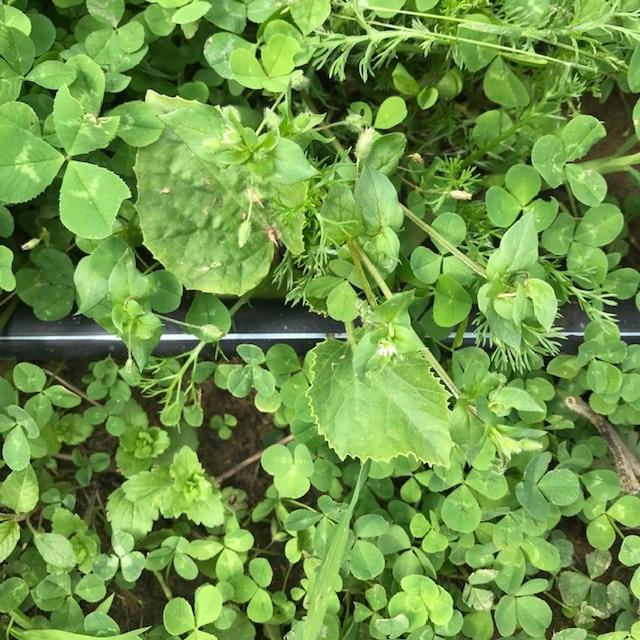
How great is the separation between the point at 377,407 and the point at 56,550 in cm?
81

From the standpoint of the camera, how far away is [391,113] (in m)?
1.63

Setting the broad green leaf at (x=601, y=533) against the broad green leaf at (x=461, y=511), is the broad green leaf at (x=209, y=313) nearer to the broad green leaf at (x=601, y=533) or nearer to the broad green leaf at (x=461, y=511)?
the broad green leaf at (x=461, y=511)

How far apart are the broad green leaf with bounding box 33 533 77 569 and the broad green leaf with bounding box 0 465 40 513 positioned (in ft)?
0.26

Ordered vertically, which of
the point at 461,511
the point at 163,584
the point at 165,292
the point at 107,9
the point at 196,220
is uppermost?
the point at 107,9

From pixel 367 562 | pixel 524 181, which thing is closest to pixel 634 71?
pixel 524 181

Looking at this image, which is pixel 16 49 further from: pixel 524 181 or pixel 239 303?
pixel 524 181

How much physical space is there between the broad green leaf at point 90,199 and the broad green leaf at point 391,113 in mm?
Result: 589

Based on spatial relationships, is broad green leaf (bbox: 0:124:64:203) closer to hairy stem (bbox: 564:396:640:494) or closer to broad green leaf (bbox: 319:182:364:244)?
broad green leaf (bbox: 319:182:364:244)

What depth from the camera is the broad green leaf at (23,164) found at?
1.39 m

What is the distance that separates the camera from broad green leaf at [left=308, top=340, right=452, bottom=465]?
1505mm

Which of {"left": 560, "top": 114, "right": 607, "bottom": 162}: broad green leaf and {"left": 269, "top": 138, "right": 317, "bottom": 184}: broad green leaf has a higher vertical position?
{"left": 269, "top": 138, "right": 317, "bottom": 184}: broad green leaf

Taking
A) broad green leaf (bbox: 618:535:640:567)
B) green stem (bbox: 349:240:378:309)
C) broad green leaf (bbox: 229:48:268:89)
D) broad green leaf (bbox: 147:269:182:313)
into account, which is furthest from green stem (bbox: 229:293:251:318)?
broad green leaf (bbox: 618:535:640:567)

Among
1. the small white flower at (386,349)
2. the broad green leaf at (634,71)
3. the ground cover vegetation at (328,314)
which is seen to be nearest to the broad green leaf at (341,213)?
the ground cover vegetation at (328,314)

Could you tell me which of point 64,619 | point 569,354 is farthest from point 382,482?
point 64,619
